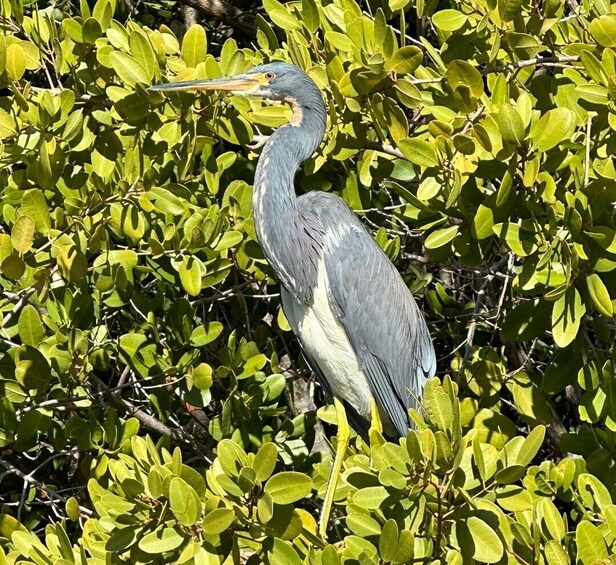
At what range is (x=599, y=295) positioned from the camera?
2.78m

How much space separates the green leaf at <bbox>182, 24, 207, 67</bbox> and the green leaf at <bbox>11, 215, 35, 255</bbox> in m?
0.78

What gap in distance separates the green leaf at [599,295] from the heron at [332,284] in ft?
3.52

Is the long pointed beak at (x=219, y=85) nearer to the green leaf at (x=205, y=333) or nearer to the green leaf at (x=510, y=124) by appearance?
the green leaf at (x=205, y=333)

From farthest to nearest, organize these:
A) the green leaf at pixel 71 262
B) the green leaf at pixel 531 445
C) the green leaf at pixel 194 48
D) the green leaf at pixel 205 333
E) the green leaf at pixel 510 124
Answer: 1. the green leaf at pixel 205 333
2. the green leaf at pixel 194 48
3. the green leaf at pixel 71 262
4. the green leaf at pixel 510 124
5. the green leaf at pixel 531 445

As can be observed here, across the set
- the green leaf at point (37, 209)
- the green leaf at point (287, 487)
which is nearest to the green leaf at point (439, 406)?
the green leaf at point (287, 487)

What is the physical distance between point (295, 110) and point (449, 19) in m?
0.79

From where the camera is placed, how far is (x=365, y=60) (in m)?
3.09

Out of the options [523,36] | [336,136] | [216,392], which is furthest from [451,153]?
[216,392]

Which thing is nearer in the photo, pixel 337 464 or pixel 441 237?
pixel 441 237

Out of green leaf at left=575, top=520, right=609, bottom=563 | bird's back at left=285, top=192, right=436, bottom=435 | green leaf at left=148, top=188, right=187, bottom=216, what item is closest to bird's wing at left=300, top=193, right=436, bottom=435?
bird's back at left=285, top=192, right=436, bottom=435

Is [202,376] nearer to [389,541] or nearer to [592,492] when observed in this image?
[389,541]

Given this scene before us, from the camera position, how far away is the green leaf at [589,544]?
238cm

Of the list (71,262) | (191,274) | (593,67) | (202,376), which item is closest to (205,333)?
(202,376)

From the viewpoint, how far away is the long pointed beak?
3156 mm
